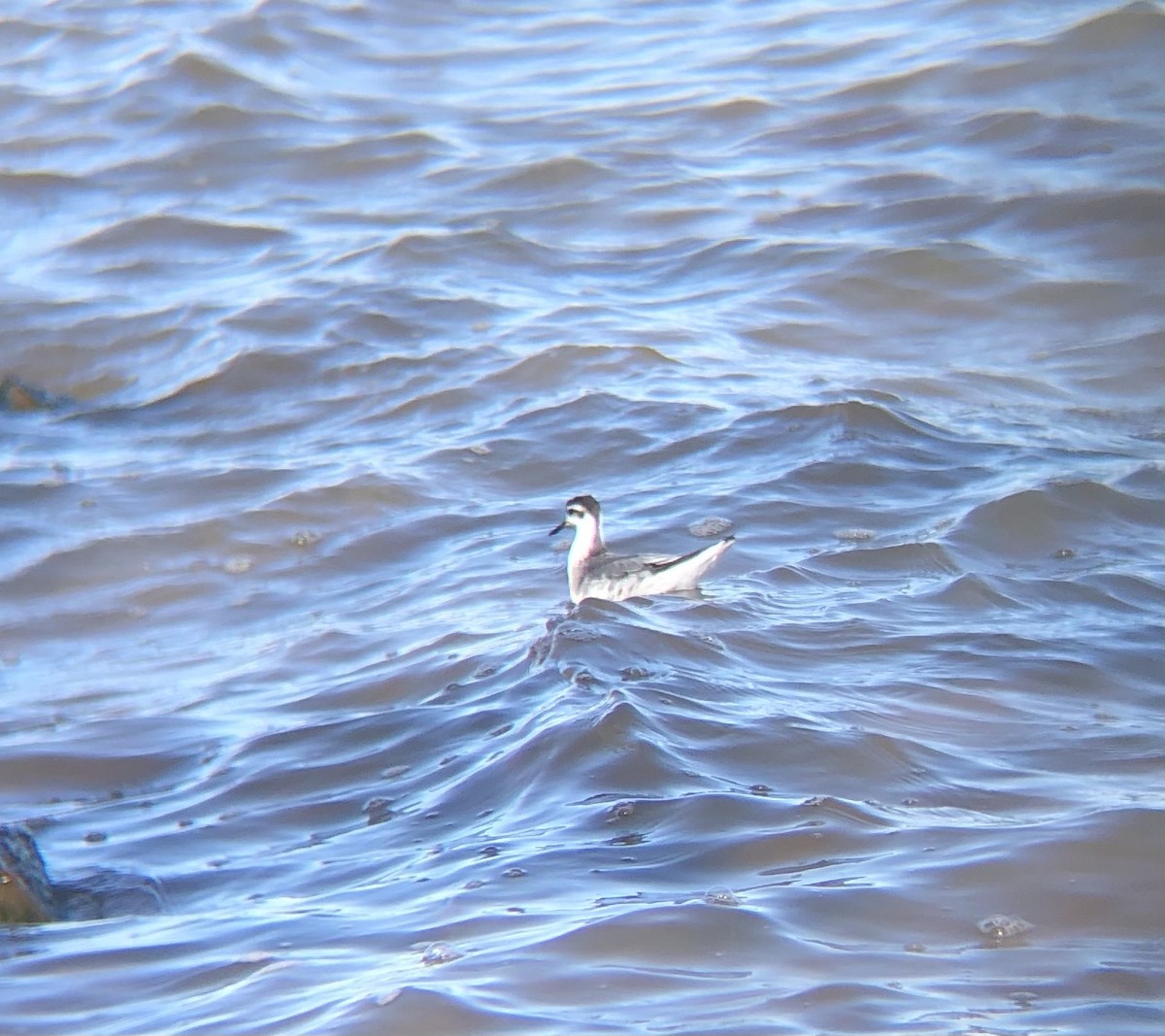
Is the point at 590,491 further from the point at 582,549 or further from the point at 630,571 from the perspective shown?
the point at 630,571

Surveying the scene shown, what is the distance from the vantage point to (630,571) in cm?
816

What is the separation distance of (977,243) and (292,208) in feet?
17.8

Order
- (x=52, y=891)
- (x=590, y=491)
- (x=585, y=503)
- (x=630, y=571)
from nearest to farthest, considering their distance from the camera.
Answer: (x=52, y=891) → (x=630, y=571) → (x=585, y=503) → (x=590, y=491)

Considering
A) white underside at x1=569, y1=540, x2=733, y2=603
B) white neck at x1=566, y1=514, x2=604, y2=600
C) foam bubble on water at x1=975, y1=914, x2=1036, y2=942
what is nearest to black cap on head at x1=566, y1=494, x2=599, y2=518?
white neck at x1=566, y1=514, x2=604, y2=600

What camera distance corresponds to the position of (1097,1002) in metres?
4.18

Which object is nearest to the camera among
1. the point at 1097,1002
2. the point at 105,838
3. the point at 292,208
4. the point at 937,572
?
the point at 1097,1002

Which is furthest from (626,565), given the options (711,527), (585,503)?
(711,527)

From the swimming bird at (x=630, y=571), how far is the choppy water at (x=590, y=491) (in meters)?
0.14

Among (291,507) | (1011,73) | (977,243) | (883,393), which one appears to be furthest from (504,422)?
(1011,73)

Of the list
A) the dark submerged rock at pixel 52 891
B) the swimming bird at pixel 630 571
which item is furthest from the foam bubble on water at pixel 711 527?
the dark submerged rock at pixel 52 891

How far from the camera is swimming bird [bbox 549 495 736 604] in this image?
8.02 meters

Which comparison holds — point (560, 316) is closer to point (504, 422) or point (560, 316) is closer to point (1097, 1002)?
point (504, 422)

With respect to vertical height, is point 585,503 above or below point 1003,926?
above

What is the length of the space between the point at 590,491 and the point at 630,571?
1559 millimetres
